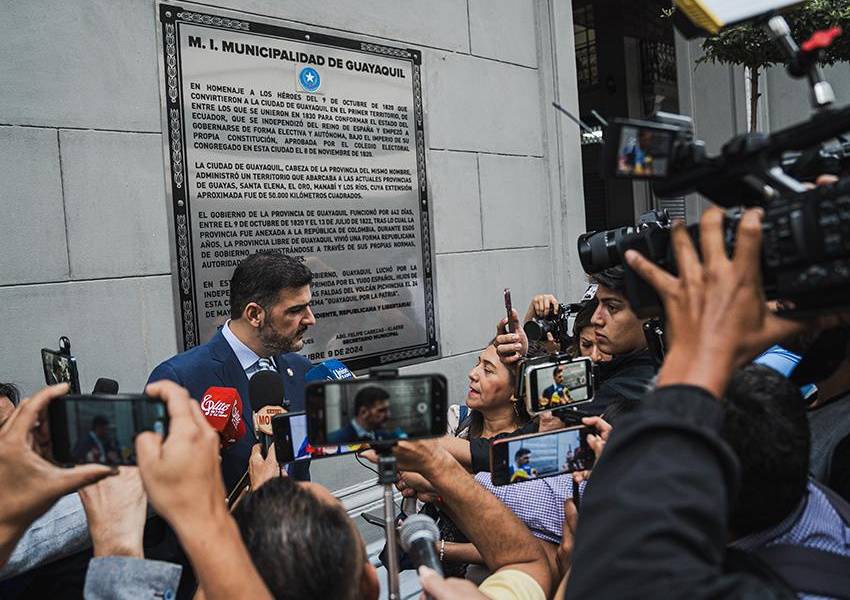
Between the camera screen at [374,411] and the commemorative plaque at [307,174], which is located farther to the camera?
the commemorative plaque at [307,174]

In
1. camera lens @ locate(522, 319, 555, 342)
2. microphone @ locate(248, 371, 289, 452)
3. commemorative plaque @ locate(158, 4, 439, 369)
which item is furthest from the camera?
commemorative plaque @ locate(158, 4, 439, 369)

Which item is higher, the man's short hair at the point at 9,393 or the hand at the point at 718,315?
the hand at the point at 718,315

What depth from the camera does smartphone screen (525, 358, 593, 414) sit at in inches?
74.6

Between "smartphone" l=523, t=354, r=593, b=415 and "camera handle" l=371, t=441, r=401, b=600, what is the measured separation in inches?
24.9

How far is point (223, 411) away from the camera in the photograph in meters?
2.11

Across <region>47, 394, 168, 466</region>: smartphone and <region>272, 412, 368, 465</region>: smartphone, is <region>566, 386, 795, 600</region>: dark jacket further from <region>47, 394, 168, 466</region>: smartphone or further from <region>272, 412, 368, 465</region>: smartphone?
<region>272, 412, 368, 465</region>: smartphone

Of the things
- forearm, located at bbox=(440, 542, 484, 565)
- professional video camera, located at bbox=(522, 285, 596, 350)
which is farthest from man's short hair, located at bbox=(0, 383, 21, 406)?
professional video camera, located at bbox=(522, 285, 596, 350)

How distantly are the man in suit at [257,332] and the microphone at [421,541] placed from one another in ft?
5.06

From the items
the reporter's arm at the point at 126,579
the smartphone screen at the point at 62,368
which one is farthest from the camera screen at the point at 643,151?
the smartphone screen at the point at 62,368

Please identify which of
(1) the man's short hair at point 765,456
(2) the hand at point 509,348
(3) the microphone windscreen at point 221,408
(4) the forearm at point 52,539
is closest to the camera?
(1) the man's short hair at point 765,456

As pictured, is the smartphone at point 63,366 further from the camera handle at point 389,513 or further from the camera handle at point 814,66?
the camera handle at point 814,66

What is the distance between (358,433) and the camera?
50.9 inches

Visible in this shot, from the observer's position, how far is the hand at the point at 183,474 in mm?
1033

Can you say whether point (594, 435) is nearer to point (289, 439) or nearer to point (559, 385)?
point (559, 385)
